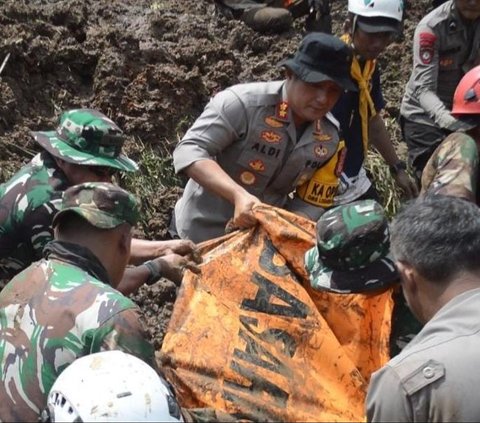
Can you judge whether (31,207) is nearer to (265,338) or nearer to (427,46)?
(265,338)

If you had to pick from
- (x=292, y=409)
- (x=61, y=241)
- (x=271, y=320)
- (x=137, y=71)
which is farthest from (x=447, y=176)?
(x=137, y=71)

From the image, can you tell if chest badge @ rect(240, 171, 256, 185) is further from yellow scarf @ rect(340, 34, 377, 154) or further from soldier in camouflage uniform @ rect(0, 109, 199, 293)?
yellow scarf @ rect(340, 34, 377, 154)

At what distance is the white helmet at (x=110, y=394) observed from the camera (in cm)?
258

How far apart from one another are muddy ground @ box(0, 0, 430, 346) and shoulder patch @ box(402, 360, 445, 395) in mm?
3707

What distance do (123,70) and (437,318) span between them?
4.51m

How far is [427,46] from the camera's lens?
601cm

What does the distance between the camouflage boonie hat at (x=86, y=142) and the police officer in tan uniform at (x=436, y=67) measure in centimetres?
239

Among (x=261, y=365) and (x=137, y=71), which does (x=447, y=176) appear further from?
(x=137, y=71)

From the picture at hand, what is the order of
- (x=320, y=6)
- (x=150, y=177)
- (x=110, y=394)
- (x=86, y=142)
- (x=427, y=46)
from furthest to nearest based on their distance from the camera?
(x=320, y=6), (x=150, y=177), (x=427, y=46), (x=86, y=142), (x=110, y=394)

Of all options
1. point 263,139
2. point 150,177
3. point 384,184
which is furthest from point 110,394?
point 384,184

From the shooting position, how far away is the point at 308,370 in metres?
3.58

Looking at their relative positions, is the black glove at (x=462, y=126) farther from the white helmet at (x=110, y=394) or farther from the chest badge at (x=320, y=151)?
the white helmet at (x=110, y=394)

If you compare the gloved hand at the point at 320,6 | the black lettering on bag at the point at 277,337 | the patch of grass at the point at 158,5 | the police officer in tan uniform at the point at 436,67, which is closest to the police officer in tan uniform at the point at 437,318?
the black lettering on bag at the point at 277,337

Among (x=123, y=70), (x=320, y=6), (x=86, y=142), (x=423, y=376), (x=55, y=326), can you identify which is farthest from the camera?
(x=320, y=6)
